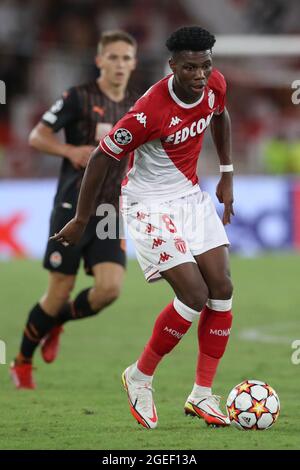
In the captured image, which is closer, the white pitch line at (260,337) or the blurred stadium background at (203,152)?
the white pitch line at (260,337)

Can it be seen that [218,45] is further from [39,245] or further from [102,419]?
[102,419]

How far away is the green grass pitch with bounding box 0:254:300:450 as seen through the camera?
228 inches

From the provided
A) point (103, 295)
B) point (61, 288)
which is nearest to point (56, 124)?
point (61, 288)

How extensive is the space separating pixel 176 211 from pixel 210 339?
→ 762 millimetres

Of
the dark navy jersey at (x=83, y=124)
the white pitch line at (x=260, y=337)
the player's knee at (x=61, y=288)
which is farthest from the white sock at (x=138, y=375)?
the white pitch line at (x=260, y=337)

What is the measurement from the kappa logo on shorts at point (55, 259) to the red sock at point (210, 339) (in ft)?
6.33

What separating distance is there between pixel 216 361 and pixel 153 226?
0.87m

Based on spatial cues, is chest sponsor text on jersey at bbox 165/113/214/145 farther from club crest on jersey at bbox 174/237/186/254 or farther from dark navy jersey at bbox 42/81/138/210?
dark navy jersey at bbox 42/81/138/210

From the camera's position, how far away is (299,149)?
19.6m

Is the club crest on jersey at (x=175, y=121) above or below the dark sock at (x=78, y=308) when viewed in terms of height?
above

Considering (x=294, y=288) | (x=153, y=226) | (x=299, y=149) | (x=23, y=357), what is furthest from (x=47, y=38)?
(x=153, y=226)

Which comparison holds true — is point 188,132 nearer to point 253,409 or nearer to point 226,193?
point 226,193

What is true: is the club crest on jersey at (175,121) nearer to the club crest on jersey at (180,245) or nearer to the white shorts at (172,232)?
the white shorts at (172,232)

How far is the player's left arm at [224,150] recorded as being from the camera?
21.9 feet
